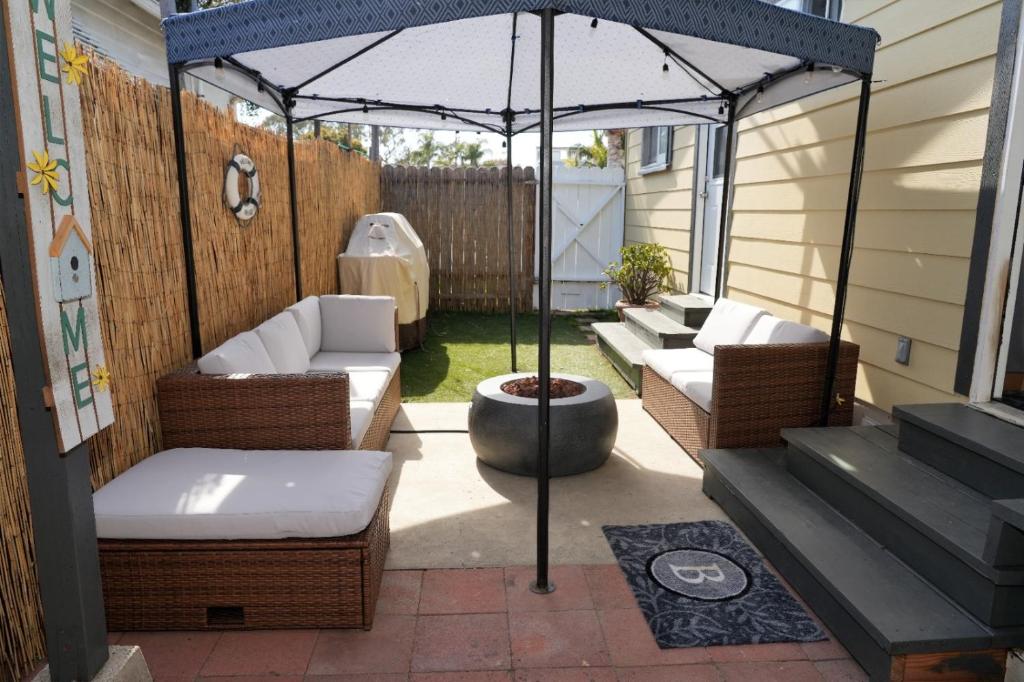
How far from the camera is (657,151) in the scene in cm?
852

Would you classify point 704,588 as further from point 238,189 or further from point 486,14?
point 238,189

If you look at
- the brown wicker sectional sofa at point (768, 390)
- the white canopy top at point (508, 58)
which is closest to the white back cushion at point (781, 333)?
the brown wicker sectional sofa at point (768, 390)

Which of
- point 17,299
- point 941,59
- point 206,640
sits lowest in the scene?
point 206,640

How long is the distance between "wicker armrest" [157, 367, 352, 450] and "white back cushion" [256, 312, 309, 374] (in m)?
0.78

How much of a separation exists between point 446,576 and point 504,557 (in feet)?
0.96

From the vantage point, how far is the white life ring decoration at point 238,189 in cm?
393

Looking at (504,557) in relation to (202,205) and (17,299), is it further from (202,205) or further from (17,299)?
(202,205)

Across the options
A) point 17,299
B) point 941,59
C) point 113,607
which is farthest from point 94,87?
point 941,59

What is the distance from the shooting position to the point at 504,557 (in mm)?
2912

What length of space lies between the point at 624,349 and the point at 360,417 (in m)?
3.12

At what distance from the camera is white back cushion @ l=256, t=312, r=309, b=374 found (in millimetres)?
3811

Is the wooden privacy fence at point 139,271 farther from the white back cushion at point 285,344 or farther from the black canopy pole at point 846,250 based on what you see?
the black canopy pole at point 846,250

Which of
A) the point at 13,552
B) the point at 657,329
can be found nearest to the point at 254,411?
the point at 13,552

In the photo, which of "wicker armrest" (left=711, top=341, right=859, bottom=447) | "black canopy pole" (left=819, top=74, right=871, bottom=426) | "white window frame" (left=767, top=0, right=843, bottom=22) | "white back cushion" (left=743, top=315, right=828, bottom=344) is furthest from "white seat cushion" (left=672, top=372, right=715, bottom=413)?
"white window frame" (left=767, top=0, right=843, bottom=22)
